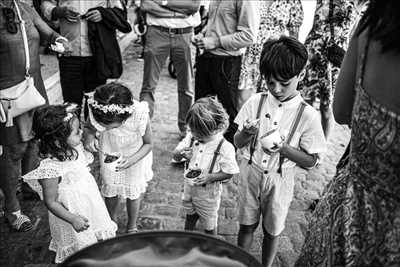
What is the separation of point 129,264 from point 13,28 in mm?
2590

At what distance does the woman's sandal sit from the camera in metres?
3.59

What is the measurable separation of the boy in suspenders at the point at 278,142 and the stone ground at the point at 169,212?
79 cm

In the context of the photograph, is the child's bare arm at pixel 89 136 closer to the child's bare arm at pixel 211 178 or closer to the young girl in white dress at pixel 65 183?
the young girl in white dress at pixel 65 183

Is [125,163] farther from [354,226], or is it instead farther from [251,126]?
[354,226]

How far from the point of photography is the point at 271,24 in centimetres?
471

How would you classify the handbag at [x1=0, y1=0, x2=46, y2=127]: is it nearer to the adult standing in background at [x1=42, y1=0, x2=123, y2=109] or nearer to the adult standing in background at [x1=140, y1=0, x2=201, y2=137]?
the adult standing in background at [x1=42, y1=0, x2=123, y2=109]

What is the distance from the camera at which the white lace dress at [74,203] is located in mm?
2730

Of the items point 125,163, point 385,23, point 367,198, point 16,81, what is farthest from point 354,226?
point 16,81

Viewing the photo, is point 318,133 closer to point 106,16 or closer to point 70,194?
point 70,194

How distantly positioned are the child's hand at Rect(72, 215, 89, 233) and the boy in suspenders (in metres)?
0.97

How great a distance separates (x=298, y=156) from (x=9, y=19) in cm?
222

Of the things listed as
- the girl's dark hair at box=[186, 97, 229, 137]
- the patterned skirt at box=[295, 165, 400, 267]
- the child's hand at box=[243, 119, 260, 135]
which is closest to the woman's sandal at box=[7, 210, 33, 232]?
the girl's dark hair at box=[186, 97, 229, 137]

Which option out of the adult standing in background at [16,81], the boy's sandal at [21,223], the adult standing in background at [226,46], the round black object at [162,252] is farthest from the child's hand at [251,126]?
the boy's sandal at [21,223]

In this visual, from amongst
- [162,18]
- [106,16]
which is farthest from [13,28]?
[162,18]
